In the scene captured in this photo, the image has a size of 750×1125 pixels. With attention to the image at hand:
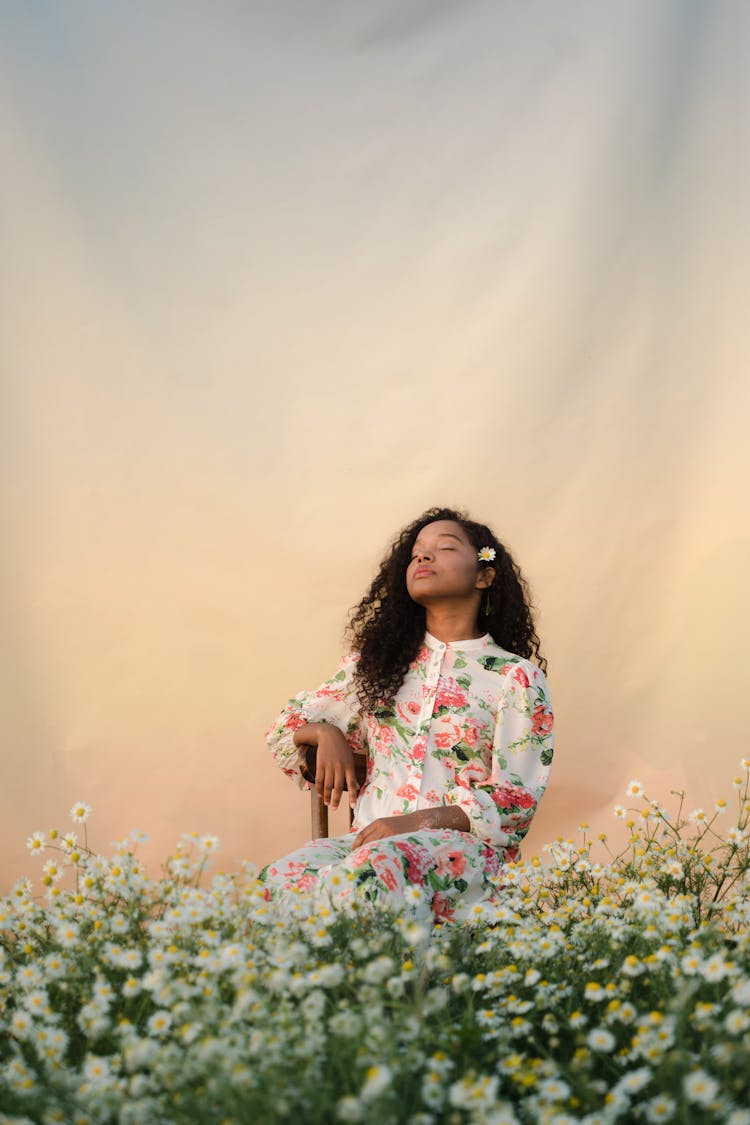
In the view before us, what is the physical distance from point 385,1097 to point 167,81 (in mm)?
4293

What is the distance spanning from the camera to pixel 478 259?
181 inches

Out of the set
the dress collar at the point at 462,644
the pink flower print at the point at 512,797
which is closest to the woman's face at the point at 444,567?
the dress collar at the point at 462,644

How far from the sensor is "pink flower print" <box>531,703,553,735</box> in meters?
3.08

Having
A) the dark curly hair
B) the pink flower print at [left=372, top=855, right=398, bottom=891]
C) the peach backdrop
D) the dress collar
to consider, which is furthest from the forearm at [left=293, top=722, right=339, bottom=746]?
the peach backdrop

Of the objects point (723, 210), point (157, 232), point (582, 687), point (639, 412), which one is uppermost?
point (157, 232)

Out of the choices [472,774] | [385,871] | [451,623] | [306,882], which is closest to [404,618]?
[451,623]

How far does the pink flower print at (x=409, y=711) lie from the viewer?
10.7ft

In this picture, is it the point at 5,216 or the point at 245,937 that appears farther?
the point at 5,216

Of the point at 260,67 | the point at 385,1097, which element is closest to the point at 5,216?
the point at 260,67

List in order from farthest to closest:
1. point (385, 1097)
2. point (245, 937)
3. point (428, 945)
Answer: point (428, 945)
point (245, 937)
point (385, 1097)

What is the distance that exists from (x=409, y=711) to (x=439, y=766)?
213 millimetres

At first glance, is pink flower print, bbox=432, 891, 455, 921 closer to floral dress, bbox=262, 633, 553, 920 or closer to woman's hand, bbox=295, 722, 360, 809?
floral dress, bbox=262, 633, 553, 920

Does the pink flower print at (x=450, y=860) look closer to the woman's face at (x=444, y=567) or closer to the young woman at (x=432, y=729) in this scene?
the young woman at (x=432, y=729)

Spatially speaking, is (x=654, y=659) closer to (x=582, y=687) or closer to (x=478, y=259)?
(x=582, y=687)
